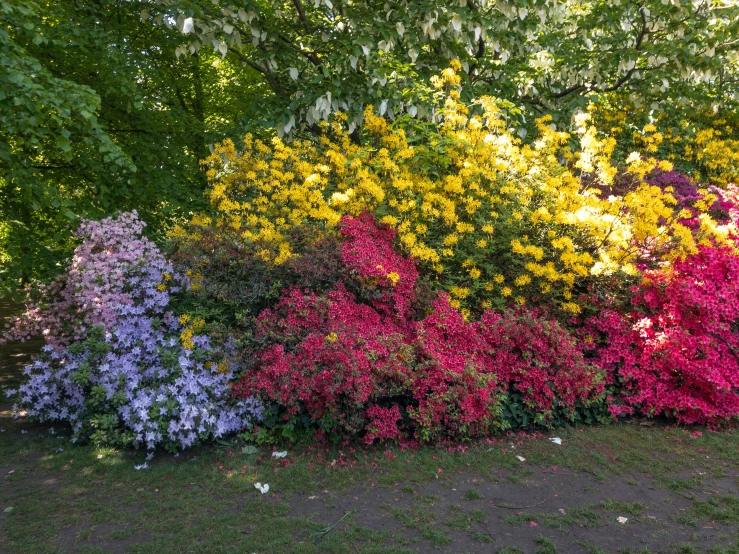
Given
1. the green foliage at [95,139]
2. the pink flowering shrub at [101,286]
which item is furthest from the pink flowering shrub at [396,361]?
the green foliage at [95,139]

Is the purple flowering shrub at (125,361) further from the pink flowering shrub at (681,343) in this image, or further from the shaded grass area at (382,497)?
the pink flowering shrub at (681,343)

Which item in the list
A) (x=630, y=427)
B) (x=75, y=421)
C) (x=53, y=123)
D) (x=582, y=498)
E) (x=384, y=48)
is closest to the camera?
(x=582, y=498)

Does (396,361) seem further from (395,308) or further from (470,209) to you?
(470,209)

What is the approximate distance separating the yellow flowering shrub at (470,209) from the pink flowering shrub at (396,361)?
368mm

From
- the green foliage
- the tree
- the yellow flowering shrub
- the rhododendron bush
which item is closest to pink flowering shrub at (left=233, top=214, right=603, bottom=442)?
the rhododendron bush

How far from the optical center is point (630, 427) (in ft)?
14.2

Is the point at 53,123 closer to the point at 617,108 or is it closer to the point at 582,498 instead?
the point at 582,498

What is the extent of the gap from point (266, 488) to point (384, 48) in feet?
14.7

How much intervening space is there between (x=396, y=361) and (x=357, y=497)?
3.11 ft

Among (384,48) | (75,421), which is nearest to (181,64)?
(384,48)

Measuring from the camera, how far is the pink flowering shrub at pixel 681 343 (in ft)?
14.2

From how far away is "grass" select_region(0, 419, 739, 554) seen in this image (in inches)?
111

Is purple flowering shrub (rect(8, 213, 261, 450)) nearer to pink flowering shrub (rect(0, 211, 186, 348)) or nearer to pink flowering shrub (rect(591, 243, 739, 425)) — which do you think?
pink flowering shrub (rect(0, 211, 186, 348))

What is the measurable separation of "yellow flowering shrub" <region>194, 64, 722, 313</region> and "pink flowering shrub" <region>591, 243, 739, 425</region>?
0.92ft
